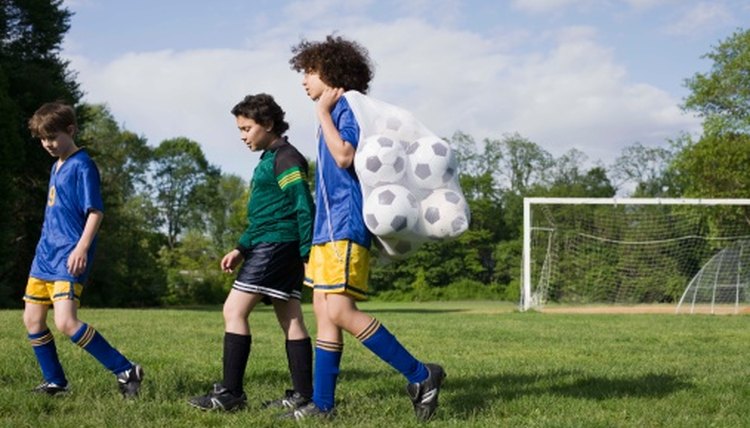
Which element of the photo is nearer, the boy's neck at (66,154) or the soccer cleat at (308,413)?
the soccer cleat at (308,413)

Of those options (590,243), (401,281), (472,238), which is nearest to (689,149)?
(590,243)

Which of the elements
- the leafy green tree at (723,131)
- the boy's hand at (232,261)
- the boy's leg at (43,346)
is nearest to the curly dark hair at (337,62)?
the boy's hand at (232,261)

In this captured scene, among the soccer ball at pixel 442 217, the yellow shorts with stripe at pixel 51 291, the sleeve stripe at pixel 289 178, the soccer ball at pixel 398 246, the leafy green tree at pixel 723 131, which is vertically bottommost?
the yellow shorts with stripe at pixel 51 291

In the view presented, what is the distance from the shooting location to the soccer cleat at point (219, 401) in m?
4.68

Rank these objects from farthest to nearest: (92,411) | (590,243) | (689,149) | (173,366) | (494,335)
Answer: (689,149) < (590,243) < (494,335) < (173,366) < (92,411)

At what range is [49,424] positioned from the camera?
416cm

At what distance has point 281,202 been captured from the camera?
491cm

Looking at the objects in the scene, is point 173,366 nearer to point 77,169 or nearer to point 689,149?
point 77,169

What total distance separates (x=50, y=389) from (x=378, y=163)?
242cm

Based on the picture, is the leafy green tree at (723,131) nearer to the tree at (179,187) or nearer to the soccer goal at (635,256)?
the soccer goal at (635,256)

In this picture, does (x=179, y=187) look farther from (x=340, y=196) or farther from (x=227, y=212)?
(x=340, y=196)

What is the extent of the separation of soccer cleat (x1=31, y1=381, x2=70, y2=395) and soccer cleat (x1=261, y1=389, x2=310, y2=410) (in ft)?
3.98

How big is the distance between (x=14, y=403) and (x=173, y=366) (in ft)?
6.87

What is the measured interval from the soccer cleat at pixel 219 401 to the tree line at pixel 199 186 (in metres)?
11.7
